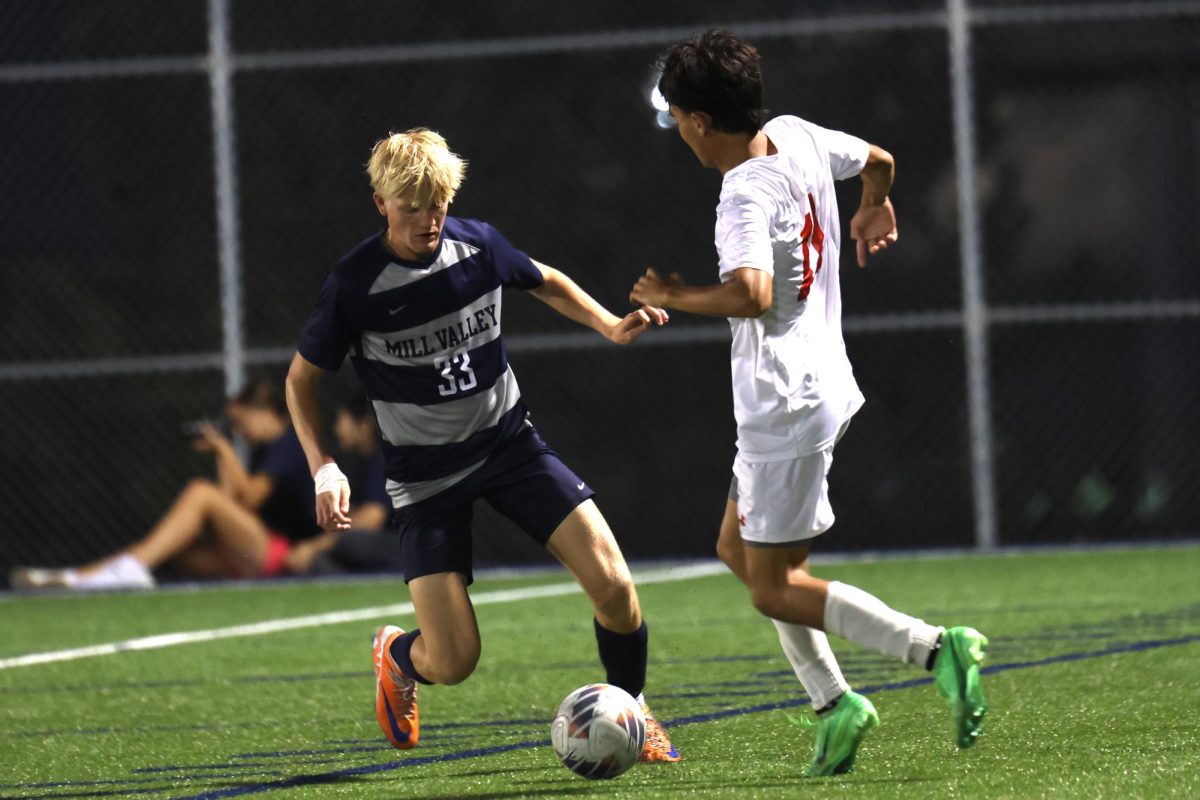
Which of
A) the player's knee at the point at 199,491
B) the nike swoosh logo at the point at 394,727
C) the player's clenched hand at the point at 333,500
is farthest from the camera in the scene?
the player's knee at the point at 199,491

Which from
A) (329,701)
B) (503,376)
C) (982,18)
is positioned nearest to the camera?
(503,376)

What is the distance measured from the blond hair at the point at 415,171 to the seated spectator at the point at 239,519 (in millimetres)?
5970

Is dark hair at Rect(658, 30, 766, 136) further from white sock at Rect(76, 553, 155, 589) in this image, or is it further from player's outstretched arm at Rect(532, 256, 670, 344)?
white sock at Rect(76, 553, 155, 589)

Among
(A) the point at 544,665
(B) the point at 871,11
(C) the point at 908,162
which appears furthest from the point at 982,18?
(A) the point at 544,665

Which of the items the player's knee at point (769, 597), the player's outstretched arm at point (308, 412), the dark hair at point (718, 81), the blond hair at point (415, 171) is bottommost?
the player's knee at point (769, 597)

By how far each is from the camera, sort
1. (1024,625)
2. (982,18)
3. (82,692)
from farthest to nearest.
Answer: (982,18), (1024,625), (82,692)

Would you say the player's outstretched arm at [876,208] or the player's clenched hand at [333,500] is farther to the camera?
the player's outstretched arm at [876,208]

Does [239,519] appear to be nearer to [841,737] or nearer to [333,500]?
[333,500]

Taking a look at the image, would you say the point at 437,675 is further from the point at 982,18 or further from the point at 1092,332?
the point at 1092,332

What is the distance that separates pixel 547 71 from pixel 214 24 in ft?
8.73

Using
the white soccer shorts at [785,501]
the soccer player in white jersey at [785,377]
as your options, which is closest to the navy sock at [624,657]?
the soccer player in white jersey at [785,377]

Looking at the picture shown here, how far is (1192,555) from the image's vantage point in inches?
429

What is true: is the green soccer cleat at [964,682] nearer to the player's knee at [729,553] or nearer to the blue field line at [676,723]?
the player's knee at [729,553]

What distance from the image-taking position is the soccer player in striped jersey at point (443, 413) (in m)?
5.44
